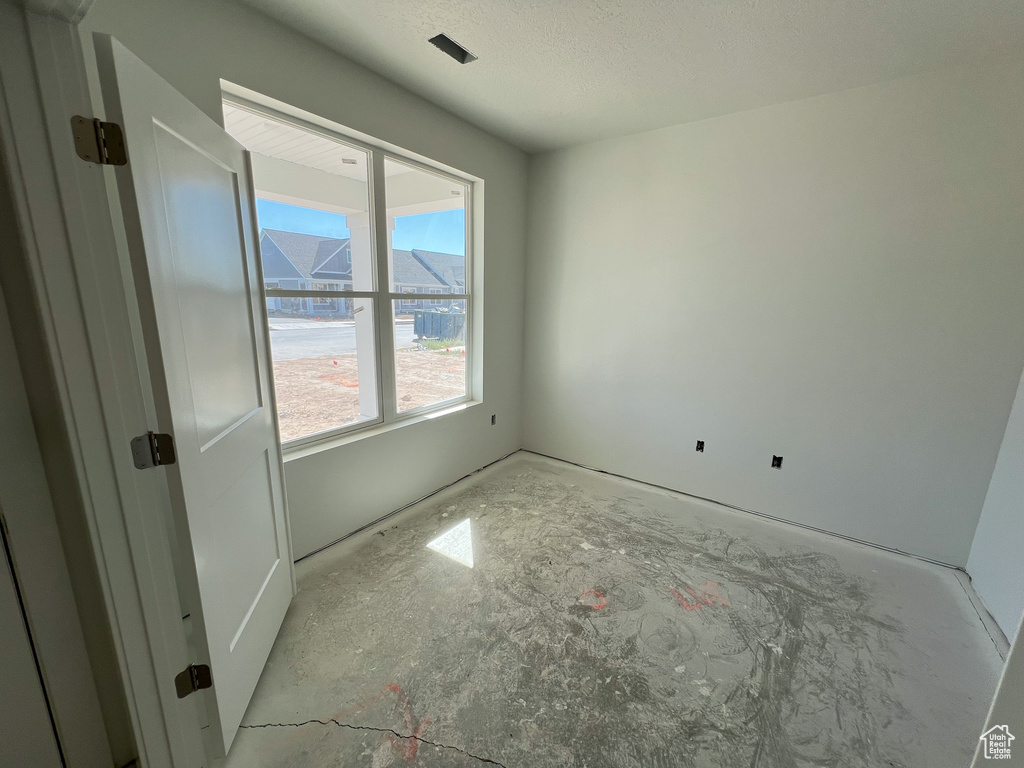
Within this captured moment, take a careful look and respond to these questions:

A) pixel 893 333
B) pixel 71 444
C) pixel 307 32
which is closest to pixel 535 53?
pixel 307 32

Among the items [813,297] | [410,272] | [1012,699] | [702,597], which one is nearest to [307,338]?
[410,272]

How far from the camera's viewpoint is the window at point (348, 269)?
2104 millimetres

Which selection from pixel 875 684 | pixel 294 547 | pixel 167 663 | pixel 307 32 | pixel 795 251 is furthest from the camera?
pixel 795 251

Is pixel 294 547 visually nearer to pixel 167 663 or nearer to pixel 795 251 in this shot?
pixel 167 663

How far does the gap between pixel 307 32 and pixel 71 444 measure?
201cm

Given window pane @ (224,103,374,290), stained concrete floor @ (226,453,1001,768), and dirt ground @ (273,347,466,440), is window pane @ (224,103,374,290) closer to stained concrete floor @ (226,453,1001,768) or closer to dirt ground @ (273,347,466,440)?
dirt ground @ (273,347,466,440)

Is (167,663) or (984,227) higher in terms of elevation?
(984,227)

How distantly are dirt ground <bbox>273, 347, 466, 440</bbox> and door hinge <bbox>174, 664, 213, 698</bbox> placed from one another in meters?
1.13

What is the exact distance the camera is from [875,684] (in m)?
1.62

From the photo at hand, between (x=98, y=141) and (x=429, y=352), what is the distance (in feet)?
7.17

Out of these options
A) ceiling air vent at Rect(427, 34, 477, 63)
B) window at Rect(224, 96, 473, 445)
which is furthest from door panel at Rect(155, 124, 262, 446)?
ceiling air vent at Rect(427, 34, 477, 63)

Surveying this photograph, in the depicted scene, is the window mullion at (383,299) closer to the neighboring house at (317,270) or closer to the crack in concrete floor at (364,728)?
the neighboring house at (317,270)

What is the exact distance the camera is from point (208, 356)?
1.27m

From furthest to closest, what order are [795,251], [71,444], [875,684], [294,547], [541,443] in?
[541,443]
[795,251]
[294,547]
[875,684]
[71,444]
